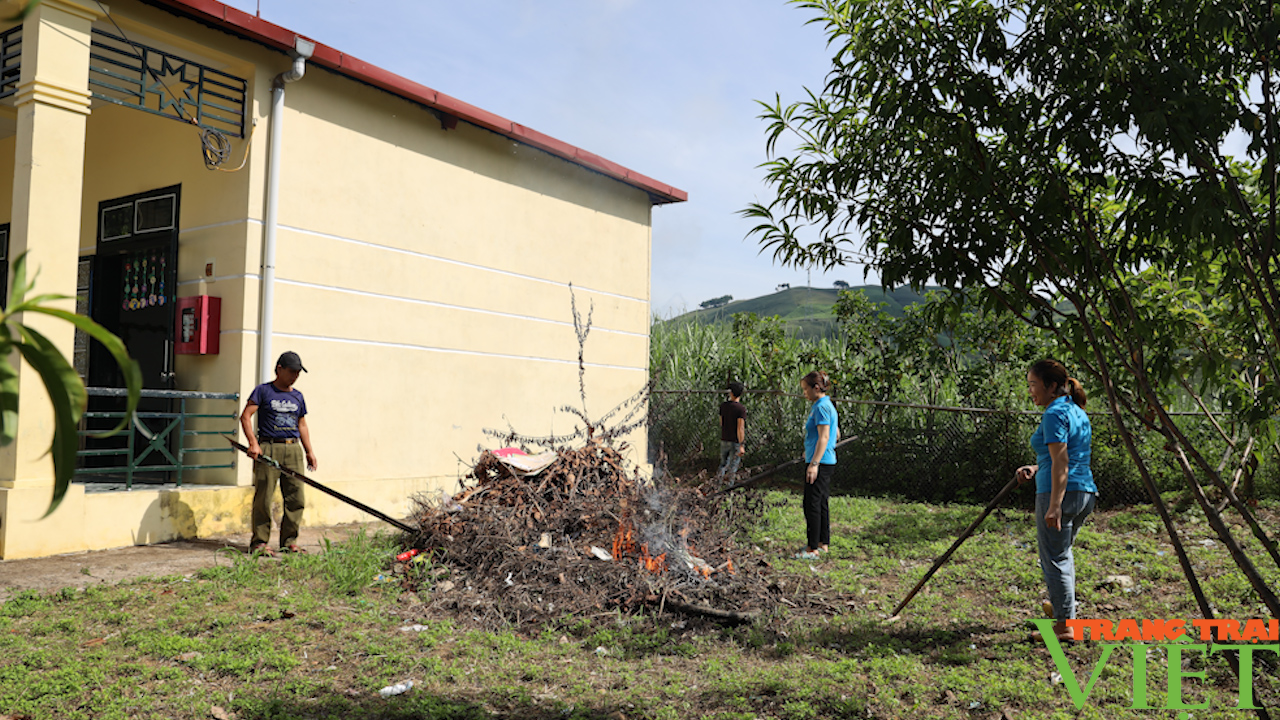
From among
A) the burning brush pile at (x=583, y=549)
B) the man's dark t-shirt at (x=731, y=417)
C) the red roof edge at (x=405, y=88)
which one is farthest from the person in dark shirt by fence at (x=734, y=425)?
the red roof edge at (x=405, y=88)

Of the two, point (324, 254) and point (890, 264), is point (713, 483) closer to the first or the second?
point (890, 264)

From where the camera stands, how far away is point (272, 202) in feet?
28.2

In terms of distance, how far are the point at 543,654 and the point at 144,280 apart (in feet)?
23.3

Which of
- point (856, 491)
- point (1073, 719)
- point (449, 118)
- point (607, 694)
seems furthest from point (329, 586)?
point (856, 491)

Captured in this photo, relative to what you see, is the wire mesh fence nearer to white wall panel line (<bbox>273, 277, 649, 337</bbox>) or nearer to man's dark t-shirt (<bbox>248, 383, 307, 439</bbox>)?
white wall panel line (<bbox>273, 277, 649, 337</bbox>)

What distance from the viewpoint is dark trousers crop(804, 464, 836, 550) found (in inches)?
305

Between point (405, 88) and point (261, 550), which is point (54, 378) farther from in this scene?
point (405, 88)

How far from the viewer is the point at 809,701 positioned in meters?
4.28

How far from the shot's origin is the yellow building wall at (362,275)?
838cm

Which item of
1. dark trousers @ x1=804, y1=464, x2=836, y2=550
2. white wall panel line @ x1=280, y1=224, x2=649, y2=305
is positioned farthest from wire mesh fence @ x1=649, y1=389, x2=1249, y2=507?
white wall panel line @ x1=280, y1=224, x2=649, y2=305

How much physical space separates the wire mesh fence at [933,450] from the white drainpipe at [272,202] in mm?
4097

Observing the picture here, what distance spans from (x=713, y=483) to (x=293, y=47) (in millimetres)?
6168

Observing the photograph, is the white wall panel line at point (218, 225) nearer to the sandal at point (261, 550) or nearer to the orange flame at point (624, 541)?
the sandal at point (261, 550)

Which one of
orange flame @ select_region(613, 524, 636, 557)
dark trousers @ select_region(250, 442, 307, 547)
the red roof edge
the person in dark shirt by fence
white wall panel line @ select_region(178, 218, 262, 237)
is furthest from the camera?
the person in dark shirt by fence
